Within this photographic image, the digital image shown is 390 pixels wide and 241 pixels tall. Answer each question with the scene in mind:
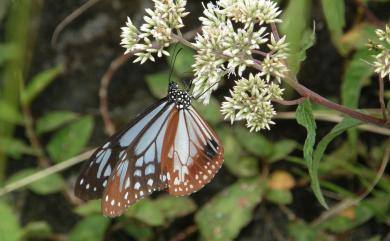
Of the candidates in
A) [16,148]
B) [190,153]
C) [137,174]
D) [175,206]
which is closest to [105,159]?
[137,174]

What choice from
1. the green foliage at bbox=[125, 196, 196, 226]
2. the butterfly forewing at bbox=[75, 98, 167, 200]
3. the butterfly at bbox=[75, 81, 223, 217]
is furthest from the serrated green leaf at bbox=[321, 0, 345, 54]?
the green foliage at bbox=[125, 196, 196, 226]

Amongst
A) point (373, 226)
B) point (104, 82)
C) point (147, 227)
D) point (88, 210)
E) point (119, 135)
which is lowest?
point (373, 226)

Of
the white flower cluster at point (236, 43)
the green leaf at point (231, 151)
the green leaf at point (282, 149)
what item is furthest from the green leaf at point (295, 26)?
the green leaf at point (231, 151)

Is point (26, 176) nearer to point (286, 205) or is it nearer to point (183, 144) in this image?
point (183, 144)

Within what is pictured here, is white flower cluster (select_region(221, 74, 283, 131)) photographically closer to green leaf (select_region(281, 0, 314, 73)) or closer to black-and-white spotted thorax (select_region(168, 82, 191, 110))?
green leaf (select_region(281, 0, 314, 73))

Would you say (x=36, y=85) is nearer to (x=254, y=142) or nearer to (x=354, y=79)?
(x=254, y=142)

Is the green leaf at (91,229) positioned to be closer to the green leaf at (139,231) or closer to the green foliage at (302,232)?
the green leaf at (139,231)

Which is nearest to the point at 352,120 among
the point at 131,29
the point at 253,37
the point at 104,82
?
the point at 253,37
